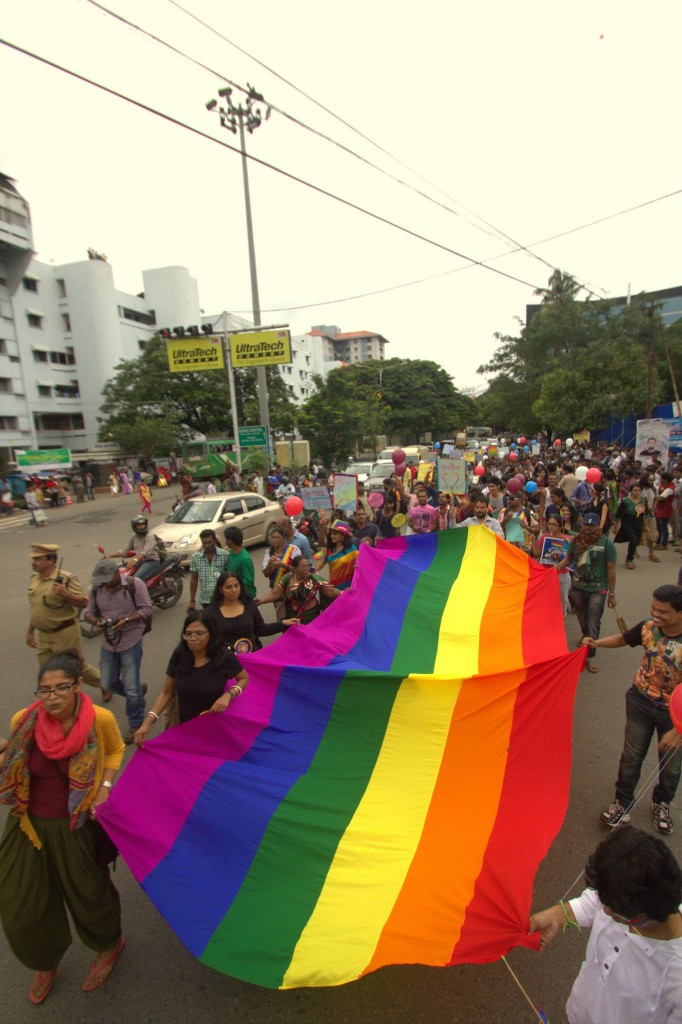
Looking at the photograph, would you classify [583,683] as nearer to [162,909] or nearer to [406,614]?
[406,614]

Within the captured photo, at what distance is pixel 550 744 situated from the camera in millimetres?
3271

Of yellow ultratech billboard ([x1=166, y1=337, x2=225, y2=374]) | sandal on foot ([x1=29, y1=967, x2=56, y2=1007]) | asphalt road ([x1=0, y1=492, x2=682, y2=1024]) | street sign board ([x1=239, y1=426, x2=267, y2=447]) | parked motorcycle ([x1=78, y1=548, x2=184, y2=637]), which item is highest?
yellow ultratech billboard ([x1=166, y1=337, x2=225, y2=374])

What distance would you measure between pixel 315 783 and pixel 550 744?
1481 millimetres

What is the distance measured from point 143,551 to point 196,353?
1370cm

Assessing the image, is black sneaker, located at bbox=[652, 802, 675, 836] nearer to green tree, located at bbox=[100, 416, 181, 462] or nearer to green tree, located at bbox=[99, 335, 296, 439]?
green tree, located at bbox=[100, 416, 181, 462]

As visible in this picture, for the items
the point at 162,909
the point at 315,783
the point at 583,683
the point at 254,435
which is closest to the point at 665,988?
the point at 315,783

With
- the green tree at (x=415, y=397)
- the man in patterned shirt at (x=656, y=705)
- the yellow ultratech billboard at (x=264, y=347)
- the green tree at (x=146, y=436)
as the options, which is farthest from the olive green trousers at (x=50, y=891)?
the green tree at (x=415, y=397)

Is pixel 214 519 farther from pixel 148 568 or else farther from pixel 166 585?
pixel 148 568

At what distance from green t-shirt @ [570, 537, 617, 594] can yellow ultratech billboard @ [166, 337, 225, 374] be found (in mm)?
16749

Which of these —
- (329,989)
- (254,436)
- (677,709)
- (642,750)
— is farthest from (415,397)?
(329,989)

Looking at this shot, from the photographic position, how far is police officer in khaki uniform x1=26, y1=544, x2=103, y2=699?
4715mm

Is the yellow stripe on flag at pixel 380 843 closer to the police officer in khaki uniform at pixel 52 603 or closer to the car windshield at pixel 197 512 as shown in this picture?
the police officer in khaki uniform at pixel 52 603

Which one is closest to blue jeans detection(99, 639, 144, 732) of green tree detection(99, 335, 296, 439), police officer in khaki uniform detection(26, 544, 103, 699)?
police officer in khaki uniform detection(26, 544, 103, 699)

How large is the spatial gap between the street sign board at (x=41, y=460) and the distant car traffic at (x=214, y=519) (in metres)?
21.1
